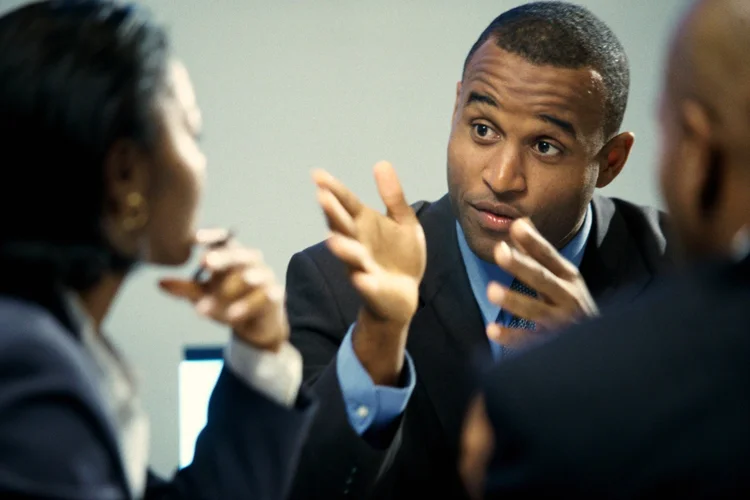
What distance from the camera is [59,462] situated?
806 millimetres

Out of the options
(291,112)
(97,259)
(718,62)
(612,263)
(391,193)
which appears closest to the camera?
(718,62)

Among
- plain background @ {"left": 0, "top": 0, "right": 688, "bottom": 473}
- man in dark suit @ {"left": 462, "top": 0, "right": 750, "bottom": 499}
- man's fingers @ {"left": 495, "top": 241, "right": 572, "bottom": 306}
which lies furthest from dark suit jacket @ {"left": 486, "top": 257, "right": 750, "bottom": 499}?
plain background @ {"left": 0, "top": 0, "right": 688, "bottom": 473}

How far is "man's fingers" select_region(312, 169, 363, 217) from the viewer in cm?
127

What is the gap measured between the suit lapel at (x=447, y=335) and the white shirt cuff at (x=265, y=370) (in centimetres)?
Result: 48

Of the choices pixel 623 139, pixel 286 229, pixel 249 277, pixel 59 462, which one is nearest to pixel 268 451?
pixel 249 277

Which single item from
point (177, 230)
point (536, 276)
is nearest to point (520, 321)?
point (536, 276)

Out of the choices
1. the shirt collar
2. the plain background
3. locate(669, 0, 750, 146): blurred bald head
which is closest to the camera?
locate(669, 0, 750, 146): blurred bald head

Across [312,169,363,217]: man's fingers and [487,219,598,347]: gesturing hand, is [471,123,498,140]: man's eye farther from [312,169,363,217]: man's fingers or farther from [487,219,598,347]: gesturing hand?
[312,169,363,217]: man's fingers

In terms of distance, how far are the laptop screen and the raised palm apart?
0.86 metres

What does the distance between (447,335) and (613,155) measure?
505 mm

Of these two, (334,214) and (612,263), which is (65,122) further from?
(612,263)

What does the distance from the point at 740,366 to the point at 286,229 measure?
2122 millimetres

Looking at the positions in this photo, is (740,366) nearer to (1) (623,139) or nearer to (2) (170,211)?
(2) (170,211)

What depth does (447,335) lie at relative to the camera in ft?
5.42
